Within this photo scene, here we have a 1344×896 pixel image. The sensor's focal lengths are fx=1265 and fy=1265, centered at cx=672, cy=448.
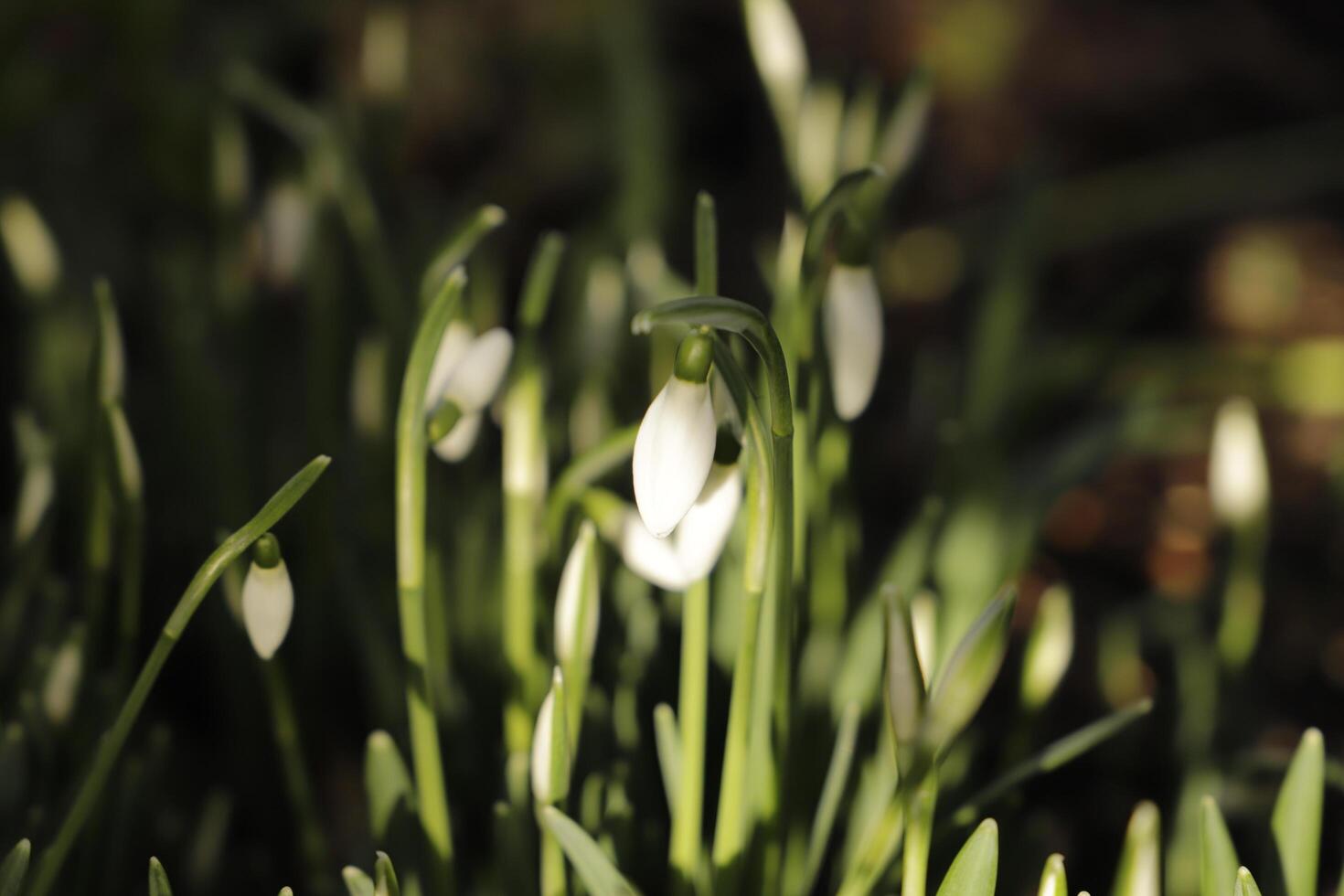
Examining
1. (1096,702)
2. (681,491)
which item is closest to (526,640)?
(681,491)

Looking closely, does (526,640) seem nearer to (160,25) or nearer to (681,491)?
(681,491)

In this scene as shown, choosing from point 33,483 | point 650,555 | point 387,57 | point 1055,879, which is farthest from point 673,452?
point 387,57

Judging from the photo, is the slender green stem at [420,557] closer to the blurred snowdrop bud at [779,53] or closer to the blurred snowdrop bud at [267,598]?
the blurred snowdrop bud at [267,598]

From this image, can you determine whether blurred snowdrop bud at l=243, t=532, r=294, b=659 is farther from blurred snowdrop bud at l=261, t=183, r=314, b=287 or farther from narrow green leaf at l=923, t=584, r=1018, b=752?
blurred snowdrop bud at l=261, t=183, r=314, b=287

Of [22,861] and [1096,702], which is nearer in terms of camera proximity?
[22,861]

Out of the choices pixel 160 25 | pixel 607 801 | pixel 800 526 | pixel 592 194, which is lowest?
pixel 607 801

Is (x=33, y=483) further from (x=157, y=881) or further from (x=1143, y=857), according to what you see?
(x=1143, y=857)
